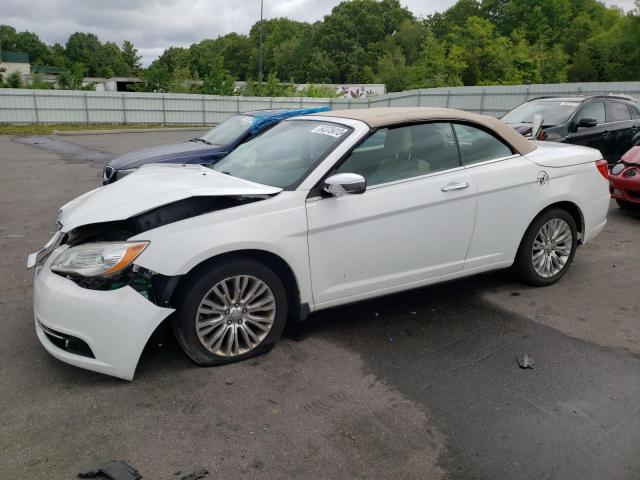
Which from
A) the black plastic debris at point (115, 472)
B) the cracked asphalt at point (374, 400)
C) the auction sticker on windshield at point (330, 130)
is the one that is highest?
the auction sticker on windshield at point (330, 130)

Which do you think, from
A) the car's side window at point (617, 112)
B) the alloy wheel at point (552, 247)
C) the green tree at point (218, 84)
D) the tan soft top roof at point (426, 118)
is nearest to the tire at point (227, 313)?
the tan soft top roof at point (426, 118)

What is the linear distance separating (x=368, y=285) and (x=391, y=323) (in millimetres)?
524

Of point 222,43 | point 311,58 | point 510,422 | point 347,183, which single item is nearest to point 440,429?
point 510,422

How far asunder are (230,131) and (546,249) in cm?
636

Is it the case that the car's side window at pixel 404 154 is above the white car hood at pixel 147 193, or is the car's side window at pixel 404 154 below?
above

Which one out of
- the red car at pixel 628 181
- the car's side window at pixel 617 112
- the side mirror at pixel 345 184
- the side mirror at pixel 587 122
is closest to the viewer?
the side mirror at pixel 345 184

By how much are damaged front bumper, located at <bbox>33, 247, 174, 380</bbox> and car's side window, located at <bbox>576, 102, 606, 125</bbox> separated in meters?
9.51

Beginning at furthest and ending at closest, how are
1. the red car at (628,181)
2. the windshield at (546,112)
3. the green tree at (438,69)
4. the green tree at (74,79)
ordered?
the green tree at (438,69) < the green tree at (74,79) < the windshield at (546,112) < the red car at (628,181)

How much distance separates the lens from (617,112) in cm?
1091

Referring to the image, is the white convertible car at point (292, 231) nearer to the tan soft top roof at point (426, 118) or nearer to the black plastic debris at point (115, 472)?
the tan soft top roof at point (426, 118)

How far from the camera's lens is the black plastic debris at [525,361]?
374 cm

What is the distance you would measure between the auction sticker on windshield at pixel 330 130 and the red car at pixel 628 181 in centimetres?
574

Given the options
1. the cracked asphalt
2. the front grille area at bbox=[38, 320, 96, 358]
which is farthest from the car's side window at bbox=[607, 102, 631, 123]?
the front grille area at bbox=[38, 320, 96, 358]

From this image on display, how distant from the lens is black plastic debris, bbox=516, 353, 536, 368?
147 inches
